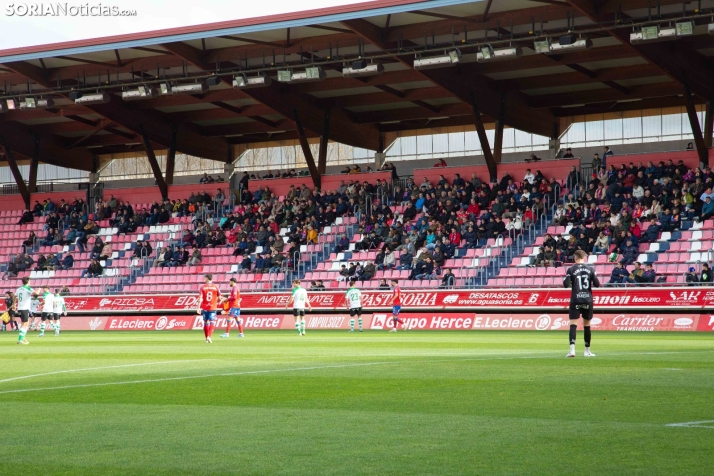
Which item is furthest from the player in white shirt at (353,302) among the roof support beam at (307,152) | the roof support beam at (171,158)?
the roof support beam at (171,158)

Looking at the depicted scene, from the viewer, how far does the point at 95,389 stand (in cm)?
1352

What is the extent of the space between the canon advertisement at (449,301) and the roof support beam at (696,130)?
954 cm

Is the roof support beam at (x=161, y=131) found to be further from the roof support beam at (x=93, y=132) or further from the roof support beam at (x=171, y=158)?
the roof support beam at (x=93, y=132)

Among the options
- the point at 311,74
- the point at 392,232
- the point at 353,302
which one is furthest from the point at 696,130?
the point at 353,302

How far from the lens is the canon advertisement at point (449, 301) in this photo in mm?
31891

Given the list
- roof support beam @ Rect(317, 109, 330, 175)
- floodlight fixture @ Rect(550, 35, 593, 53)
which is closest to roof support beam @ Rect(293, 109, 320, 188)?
roof support beam @ Rect(317, 109, 330, 175)

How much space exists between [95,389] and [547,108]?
3677 centimetres

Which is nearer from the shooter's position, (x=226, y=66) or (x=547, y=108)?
(x=226, y=66)

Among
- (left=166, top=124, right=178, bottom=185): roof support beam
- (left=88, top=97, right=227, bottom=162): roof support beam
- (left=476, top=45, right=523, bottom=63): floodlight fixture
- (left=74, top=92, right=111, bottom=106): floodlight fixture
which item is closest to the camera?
(left=476, top=45, right=523, bottom=63): floodlight fixture

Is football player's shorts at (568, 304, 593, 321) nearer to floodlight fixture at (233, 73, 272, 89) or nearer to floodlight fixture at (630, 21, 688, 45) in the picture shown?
floodlight fixture at (630, 21, 688, 45)

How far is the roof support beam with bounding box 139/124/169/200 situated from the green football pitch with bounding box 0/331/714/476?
106ft

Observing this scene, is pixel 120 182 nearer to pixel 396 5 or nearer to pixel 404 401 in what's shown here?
pixel 396 5

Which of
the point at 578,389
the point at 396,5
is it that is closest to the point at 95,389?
the point at 578,389

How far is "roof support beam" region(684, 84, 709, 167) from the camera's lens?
38594 mm
